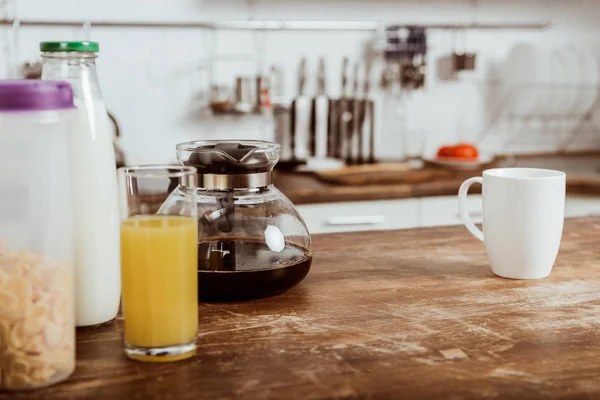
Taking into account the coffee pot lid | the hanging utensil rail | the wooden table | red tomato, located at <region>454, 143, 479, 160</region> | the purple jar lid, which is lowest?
the wooden table

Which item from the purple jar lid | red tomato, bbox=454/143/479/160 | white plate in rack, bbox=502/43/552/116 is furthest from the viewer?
white plate in rack, bbox=502/43/552/116

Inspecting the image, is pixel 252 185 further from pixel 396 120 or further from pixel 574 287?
pixel 396 120

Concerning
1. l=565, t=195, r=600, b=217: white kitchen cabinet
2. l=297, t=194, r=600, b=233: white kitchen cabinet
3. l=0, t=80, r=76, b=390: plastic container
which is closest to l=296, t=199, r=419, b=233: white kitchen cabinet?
l=297, t=194, r=600, b=233: white kitchen cabinet

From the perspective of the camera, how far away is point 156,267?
0.71 metres

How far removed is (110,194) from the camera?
2.67ft

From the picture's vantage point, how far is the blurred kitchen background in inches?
106

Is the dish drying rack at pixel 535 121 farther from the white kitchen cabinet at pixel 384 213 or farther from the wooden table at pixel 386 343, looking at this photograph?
the wooden table at pixel 386 343

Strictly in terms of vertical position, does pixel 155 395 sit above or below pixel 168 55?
below

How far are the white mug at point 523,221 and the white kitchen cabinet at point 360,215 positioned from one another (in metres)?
1.33

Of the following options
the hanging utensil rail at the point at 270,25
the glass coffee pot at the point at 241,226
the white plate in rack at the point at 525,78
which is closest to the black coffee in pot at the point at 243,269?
the glass coffee pot at the point at 241,226

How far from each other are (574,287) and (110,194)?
62cm

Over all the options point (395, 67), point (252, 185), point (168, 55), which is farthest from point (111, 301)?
point (395, 67)

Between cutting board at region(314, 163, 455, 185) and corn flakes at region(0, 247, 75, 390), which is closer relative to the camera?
corn flakes at region(0, 247, 75, 390)

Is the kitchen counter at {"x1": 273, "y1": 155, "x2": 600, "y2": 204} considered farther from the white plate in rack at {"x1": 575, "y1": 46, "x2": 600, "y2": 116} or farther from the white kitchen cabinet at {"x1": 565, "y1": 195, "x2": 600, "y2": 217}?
the white plate in rack at {"x1": 575, "y1": 46, "x2": 600, "y2": 116}
